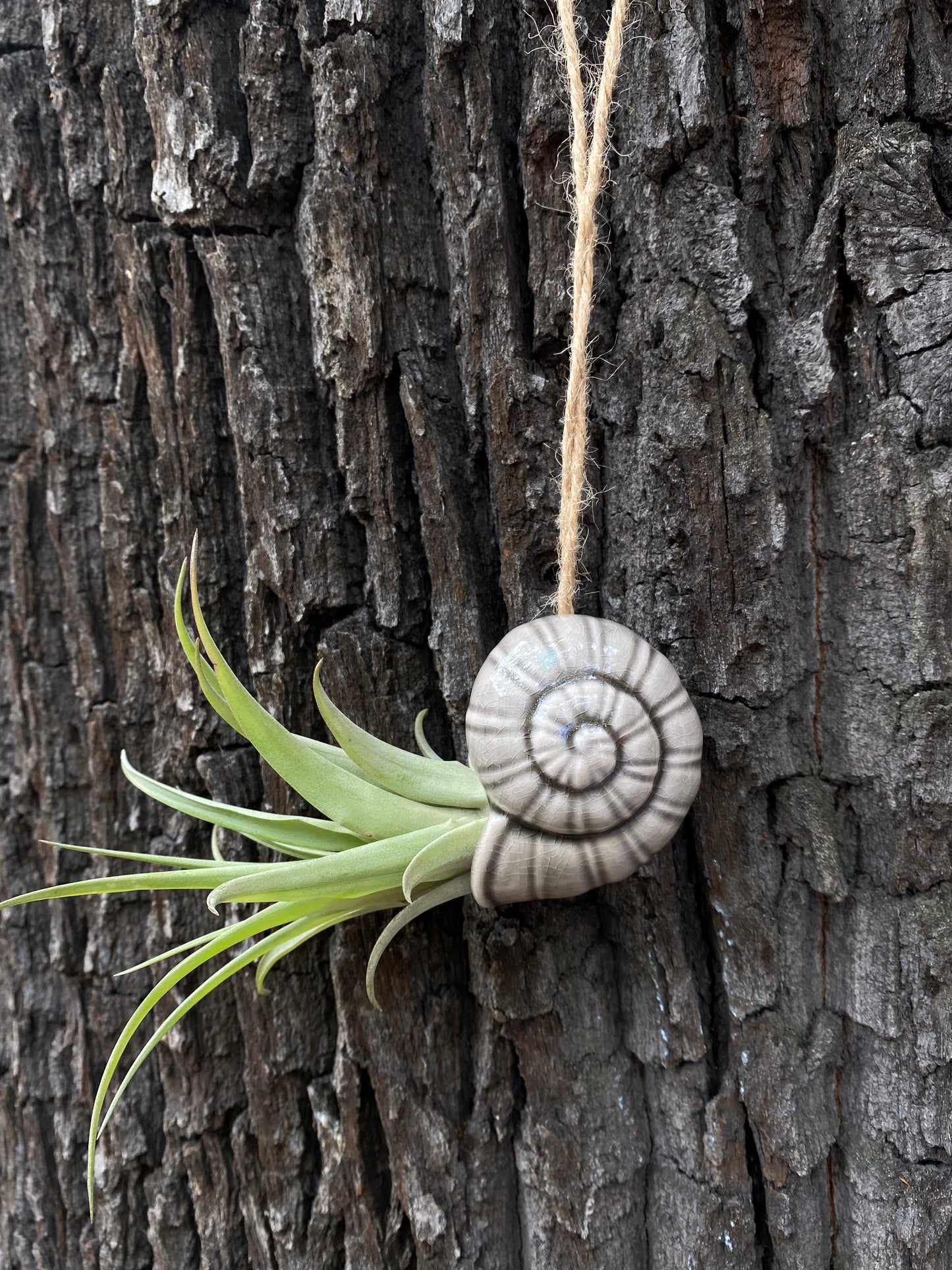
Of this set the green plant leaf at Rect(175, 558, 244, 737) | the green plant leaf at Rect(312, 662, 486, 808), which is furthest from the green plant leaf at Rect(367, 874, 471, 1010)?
the green plant leaf at Rect(175, 558, 244, 737)

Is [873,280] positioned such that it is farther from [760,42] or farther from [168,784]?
[168,784]

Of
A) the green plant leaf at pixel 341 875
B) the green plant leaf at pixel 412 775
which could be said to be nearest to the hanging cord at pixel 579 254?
the green plant leaf at pixel 412 775

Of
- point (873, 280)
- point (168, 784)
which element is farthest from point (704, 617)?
point (168, 784)

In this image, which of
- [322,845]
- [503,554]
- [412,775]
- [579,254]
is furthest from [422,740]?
[579,254]

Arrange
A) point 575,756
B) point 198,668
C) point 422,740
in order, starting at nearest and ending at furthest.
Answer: point 575,756 → point 198,668 → point 422,740

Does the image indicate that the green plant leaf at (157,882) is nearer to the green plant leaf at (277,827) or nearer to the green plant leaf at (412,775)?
the green plant leaf at (277,827)

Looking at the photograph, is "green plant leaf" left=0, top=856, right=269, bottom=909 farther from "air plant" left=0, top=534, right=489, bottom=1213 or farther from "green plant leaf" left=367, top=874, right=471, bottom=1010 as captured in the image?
"green plant leaf" left=367, top=874, right=471, bottom=1010

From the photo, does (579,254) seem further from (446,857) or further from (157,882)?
(157,882)
